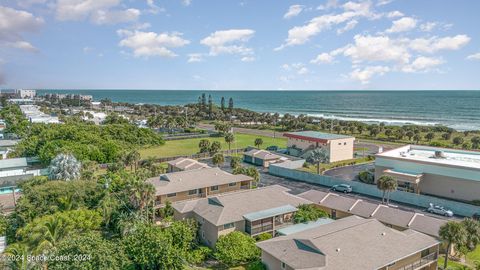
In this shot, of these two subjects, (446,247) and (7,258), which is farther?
(446,247)

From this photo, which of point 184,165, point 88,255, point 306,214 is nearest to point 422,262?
point 306,214

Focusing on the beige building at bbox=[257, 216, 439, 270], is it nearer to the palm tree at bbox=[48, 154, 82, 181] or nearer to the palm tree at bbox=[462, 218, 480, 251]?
the palm tree at bbox=[462, 218, 480, 251]

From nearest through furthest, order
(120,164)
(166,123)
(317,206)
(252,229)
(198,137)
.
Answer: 1. (252,229)
2. (317,206)
3. (120,164)
4. (198,137)
5. (166,123)

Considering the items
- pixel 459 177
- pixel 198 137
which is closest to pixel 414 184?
pixel 459 177

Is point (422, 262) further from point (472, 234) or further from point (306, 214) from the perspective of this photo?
point (306, 214)

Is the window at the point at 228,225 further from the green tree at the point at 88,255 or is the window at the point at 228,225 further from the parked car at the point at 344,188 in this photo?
the parked car at the point at 344,188

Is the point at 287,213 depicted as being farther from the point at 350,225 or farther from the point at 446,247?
the point at 446,247
